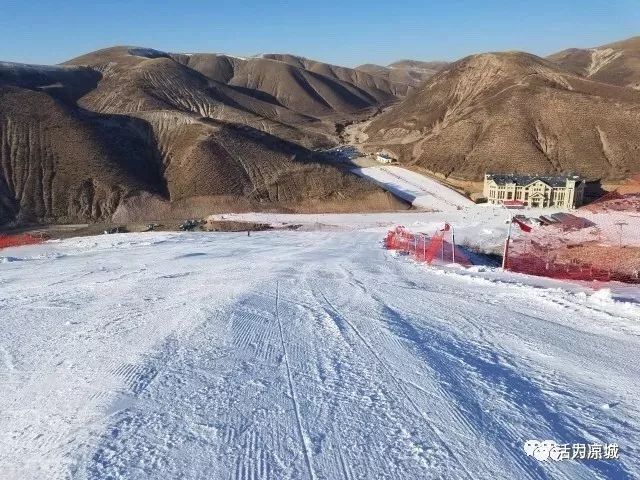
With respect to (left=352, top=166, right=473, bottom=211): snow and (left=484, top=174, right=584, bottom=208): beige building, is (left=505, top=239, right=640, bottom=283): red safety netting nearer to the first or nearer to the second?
(left=484, top=174, right=584, bottom=208): beige building

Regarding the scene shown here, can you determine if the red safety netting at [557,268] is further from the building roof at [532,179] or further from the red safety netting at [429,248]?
the building roof at [532,179]

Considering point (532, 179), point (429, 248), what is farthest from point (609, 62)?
point (429, 248)

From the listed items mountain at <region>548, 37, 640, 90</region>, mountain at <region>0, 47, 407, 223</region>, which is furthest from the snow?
mountain at <region>548, 37, 640, 90</region>

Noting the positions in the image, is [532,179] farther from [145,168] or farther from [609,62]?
[609,62]

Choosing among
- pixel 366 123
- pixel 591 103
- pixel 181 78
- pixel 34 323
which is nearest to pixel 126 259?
pixel 34 323

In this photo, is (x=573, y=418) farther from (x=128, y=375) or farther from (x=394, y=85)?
(x=394, y=85)
